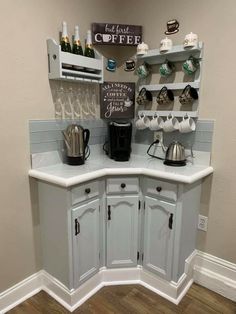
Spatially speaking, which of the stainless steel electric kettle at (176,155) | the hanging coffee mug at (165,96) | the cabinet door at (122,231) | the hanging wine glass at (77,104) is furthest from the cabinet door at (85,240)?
the hanging coffee mug at (165,96)

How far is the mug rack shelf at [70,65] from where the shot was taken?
5.17ft

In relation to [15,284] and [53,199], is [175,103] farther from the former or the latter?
[15,284]

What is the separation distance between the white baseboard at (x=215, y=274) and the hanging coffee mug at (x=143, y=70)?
150 centimetres

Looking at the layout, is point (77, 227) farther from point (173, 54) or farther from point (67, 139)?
point (173, 54)

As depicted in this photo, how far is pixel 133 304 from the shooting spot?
164cm

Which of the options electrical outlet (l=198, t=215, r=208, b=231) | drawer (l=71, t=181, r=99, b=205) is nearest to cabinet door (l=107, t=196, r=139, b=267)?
drawer (l=71, t=181, r=99, b=205)

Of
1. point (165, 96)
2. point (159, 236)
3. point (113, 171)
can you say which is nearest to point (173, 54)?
point (165, 96)

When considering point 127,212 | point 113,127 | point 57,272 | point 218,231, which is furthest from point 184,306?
point 113,127

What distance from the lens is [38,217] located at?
1.73 meters

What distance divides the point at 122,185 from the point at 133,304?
83 centimetres

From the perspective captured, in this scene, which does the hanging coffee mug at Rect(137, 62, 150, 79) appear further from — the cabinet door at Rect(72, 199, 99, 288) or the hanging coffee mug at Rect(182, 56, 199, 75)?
the cabinet door at Rect(72, 199, 99, 288)

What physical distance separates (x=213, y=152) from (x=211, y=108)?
12.5 inches

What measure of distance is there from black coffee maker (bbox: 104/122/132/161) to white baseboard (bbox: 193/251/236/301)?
989 mm

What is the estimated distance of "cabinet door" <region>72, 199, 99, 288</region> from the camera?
5.06 ft
